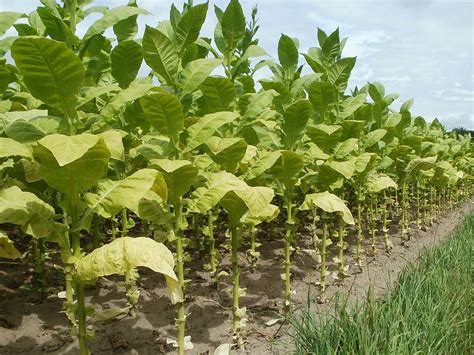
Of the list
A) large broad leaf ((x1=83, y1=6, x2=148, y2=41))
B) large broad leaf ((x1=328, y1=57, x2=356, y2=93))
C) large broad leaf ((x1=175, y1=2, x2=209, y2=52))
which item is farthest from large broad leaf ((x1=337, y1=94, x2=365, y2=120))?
large broad leaf ((x1=83, y1=6, x2=148, y2=41))

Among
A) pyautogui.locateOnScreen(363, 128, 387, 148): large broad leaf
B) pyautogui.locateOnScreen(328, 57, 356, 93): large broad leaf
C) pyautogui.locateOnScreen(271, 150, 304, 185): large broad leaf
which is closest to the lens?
pyautogui.locateOnScreen(271, 150, 304, 185): large broad leaf

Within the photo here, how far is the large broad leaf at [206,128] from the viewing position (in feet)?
9.42

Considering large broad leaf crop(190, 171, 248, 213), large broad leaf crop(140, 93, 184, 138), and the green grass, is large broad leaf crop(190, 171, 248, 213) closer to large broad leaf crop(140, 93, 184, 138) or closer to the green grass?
large broad leaf crop(140, 93, 184, 138)

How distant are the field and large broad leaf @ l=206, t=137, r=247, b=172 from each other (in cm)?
1

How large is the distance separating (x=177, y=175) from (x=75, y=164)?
669mm

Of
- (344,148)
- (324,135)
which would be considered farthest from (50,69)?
(344,148)

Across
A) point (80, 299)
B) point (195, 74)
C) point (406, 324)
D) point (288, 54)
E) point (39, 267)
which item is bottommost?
point (406, 324)

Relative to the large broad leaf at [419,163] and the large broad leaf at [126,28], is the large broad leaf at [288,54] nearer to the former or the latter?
the large broad leaf at [126,28]

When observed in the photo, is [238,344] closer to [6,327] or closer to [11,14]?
[6,327]

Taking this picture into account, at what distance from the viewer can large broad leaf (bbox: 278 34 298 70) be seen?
14.2 feet

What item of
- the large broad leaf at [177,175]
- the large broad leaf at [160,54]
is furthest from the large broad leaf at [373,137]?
the large broad leaf at [177,175]

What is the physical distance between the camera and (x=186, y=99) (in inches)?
123

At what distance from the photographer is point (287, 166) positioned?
3.60 meters

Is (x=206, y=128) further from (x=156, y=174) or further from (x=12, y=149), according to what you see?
(x=12, y=149)
